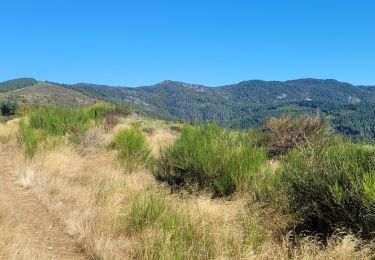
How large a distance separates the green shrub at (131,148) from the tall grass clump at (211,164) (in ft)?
6.54

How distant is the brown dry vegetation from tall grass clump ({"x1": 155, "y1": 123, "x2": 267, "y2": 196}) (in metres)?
0.44

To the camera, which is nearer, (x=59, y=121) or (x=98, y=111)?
(x=59, y=121)

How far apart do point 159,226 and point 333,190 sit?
7.35 feet

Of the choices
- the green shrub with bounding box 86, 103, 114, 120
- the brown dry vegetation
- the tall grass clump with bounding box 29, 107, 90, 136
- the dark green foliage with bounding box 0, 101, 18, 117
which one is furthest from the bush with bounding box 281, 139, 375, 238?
the dark green foliage with bounding box 0, 101, 18, 117

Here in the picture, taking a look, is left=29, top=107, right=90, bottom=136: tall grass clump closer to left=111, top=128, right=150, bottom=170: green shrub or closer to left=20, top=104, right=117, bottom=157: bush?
left=20, top=104, right=117, bottom=157: bush

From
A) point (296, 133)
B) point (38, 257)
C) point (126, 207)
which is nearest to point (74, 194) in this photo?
point (126, 207)

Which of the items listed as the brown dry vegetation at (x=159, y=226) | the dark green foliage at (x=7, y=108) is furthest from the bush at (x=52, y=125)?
the dark green foliage at (x=7, y=108)

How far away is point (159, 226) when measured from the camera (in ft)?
19.6

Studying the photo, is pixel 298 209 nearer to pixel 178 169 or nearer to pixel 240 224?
pixel 240 224

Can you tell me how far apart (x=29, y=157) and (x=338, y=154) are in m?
8.58

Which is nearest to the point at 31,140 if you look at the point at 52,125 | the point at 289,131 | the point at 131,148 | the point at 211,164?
the point at 131,148

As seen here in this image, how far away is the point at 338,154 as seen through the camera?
22.1ft

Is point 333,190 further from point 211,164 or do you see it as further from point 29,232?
point 29,232

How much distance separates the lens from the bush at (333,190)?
5.29 m
